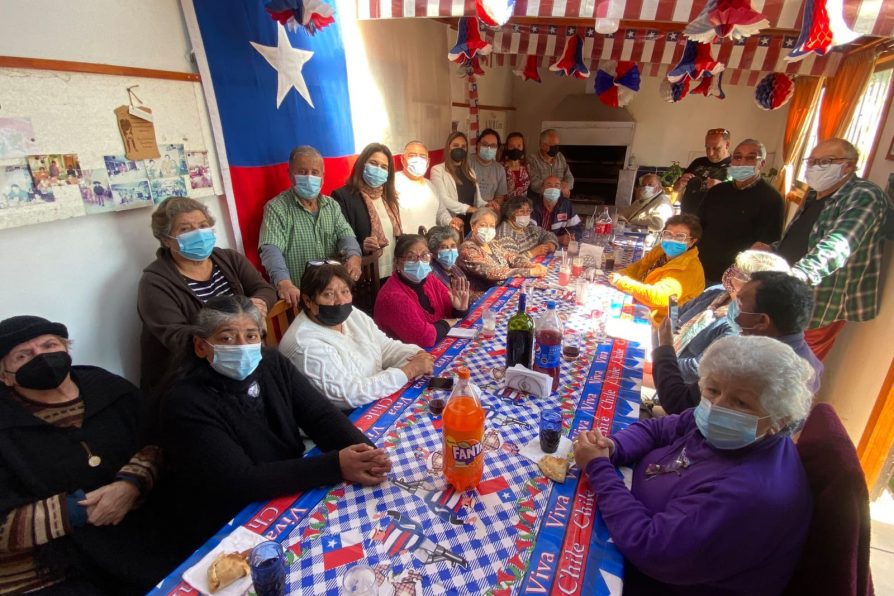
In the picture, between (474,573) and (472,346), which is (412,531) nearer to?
(474,573)

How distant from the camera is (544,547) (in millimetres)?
1171

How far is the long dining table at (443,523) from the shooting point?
3.56 feet

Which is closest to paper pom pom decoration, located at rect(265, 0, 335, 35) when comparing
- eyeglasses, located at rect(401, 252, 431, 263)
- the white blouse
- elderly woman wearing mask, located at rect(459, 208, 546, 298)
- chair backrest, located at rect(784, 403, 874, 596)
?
eyeglasses, located at rect(401, 252, 431, 263)

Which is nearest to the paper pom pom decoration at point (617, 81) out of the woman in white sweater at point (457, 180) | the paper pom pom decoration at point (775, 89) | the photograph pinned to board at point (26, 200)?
the paper pom pom decoration at point (775, 89)

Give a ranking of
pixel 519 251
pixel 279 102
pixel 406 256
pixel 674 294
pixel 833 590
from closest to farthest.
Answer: pixel 833 590
pixel 406 256
pixel 674 294
pixel 279 102
pixel 519 251

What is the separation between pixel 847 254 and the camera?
2344mm

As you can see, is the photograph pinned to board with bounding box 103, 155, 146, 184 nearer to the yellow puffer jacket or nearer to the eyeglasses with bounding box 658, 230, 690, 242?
the yellow puffer jacket

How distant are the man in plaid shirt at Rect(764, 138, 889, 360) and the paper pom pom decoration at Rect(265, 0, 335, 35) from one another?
3116mm

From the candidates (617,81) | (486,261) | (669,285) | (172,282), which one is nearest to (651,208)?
(617,81)

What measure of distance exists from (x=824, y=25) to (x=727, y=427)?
241cm

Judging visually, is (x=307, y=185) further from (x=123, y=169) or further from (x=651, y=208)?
(x=651, y=208)

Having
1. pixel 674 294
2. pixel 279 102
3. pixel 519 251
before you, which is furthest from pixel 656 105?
pixel 279 102

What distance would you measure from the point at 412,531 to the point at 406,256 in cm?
158

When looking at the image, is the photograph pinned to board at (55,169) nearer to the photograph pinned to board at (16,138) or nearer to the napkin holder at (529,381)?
the photograph pinned to board at (16,138)
